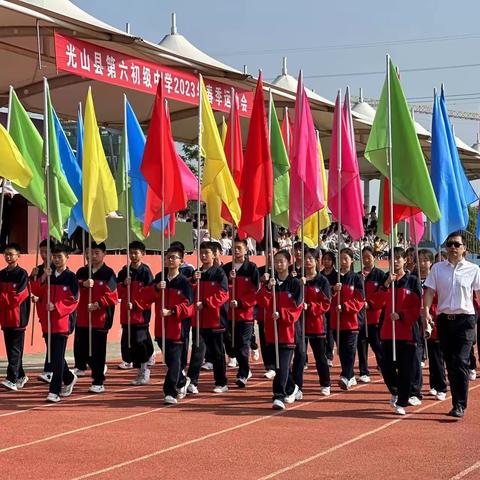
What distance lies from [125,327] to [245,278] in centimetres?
180

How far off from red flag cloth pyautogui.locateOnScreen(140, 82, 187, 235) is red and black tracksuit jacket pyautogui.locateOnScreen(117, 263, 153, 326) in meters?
1.34

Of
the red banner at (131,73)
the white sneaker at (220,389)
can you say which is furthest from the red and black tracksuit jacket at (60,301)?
the red banner at (131,73)

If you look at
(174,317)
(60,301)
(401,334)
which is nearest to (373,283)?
(401,334)

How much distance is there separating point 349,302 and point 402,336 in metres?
2.11

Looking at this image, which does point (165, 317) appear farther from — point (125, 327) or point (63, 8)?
point (63, 8)

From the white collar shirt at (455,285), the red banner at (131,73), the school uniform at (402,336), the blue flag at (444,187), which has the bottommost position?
the school uniform at (402,336)

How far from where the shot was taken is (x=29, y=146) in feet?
39.8

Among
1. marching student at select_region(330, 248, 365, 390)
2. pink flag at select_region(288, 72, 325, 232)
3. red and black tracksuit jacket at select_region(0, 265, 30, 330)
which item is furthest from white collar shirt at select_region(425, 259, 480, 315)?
red and black tracksuit jacket at select_region(0, 265, 30, 330)

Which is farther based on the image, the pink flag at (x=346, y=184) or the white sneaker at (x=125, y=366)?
the white sneaker at (x=125, y=366)

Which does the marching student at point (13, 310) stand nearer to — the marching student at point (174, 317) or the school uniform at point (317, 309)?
the marching student at point (174, 317)

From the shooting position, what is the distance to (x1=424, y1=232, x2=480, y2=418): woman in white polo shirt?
9578mm

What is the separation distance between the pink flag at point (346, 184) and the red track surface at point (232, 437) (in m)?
2.48

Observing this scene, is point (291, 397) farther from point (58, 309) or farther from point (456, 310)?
point (58, 309)

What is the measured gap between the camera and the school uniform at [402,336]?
33.0ft
